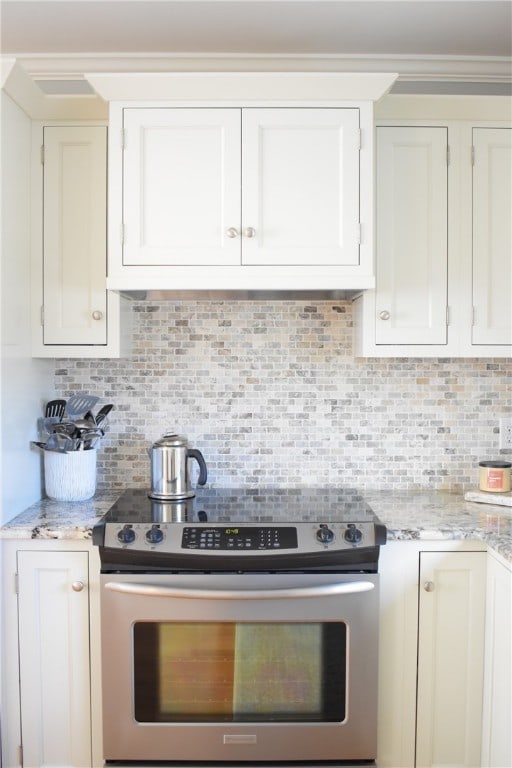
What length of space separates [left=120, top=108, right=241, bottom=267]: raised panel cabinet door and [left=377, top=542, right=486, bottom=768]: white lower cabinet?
1.15m

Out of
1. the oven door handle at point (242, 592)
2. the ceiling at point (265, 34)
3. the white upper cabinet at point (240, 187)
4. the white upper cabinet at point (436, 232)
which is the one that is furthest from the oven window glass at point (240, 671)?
the ceiling at point (265, 34)

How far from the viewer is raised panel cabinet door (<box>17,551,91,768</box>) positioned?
1959 mm

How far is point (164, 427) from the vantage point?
8.25 feet

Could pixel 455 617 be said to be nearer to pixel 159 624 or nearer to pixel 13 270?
pixel 159 624

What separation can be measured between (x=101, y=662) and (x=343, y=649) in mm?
731

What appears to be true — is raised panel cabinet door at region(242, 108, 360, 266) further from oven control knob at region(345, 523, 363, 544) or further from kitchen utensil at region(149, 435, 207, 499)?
oven control knob at region(345, 523, 363, 544)

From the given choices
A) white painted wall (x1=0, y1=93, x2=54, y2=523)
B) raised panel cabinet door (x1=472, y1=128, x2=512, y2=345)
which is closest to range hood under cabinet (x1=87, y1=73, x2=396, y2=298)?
white painted wall (x1=0, y1=93, x2=54, y2=523)

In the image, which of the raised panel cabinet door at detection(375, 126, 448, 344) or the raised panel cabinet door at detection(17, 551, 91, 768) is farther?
the raised panel cabinet door at detection(375, 126, 448, 344)

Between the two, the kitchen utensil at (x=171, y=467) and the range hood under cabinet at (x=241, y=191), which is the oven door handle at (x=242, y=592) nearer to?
the kitchen utensil at (x=171, y=467)

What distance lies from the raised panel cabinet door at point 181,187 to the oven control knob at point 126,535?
0.87 metres

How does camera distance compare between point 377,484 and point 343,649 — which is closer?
point 343,649

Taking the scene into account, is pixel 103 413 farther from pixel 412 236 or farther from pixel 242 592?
pixel 412 236

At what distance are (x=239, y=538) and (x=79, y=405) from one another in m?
0.85

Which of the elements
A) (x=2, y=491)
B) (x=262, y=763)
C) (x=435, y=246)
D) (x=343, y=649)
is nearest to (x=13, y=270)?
(x=2, y=491)
